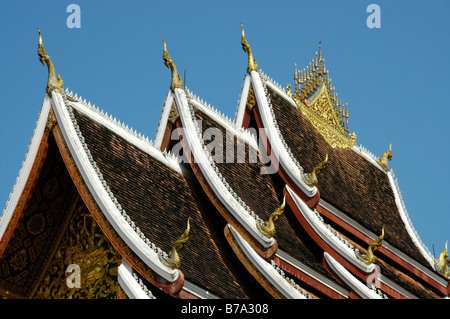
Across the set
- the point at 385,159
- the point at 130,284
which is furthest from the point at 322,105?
the point at 130,284

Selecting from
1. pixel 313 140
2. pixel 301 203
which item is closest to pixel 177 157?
pixel 301 203

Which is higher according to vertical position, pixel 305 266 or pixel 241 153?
pixel 241 153

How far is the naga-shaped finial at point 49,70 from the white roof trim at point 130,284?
9.58ft

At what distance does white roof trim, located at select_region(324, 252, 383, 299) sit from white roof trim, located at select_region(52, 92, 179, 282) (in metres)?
4.91

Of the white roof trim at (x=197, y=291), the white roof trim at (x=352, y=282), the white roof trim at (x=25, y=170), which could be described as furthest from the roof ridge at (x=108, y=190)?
the white roof trim at (x=352, y=282)

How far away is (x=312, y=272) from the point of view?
2066 centimetres

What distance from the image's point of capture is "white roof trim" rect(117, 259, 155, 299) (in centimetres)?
1697

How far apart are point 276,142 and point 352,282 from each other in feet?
9.76

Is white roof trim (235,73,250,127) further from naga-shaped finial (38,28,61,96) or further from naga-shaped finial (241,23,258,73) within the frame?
naga-shaped finial (38,28,61,96)
